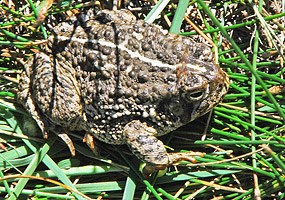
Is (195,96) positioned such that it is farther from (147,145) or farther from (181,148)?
(181,148)

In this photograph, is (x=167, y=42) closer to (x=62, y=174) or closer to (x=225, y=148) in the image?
(x=225, y=148)

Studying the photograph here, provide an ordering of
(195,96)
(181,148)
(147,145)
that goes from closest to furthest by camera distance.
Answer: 1. (195,96)
2. (147,145)
3. (181,148)

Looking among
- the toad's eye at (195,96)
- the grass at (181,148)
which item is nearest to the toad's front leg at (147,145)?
the grass at (181,148)

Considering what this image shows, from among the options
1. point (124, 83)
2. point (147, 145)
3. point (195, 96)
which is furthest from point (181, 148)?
point (124, 83)

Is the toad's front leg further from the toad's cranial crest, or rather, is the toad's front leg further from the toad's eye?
the toad's eye

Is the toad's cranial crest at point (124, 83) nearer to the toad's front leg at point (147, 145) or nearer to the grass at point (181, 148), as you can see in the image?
the toad's front leg at point (147, 145)

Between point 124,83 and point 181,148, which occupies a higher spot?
point 124,83

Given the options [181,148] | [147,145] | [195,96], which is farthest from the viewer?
[181,148]

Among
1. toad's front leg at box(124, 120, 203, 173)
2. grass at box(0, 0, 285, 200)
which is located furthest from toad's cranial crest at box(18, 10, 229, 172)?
grass at box(0, 0, 285, 200)

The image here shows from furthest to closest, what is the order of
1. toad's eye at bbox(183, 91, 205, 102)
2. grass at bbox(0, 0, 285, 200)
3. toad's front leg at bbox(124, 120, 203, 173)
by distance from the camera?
1. grass at bbox(0, 0, 285, 200)
2. toad's front leg at bbox(124, 120, 203, 173)
3. toad's eye at bbox(183, 91, 205, 102)
